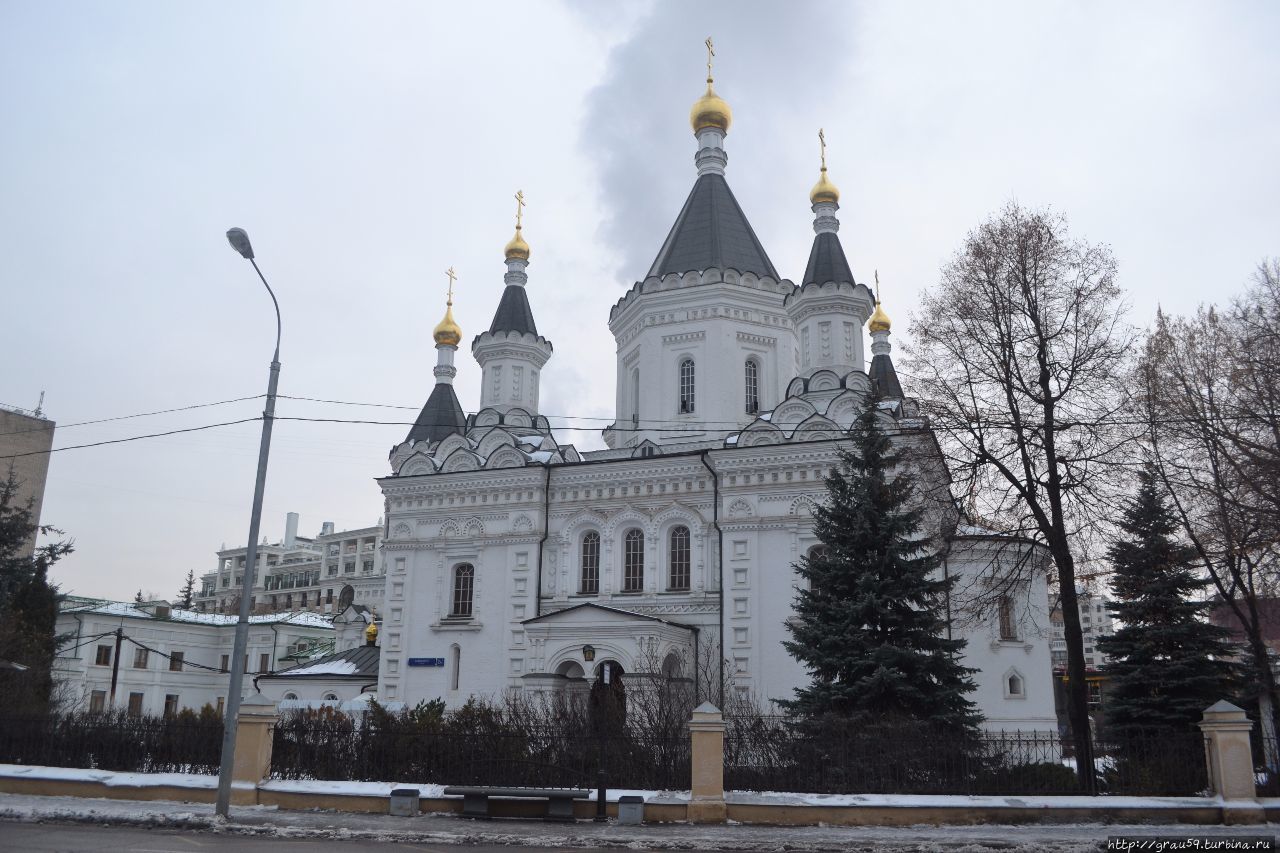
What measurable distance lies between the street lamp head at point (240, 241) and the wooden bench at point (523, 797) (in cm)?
804

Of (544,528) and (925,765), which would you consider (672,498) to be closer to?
(544,528)

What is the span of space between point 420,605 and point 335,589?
2283 inches

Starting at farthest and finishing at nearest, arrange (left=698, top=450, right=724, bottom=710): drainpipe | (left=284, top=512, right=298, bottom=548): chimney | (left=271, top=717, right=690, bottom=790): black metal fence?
1. (left=284, top=512, right=298, bottom=548): chimney
2. (left=698, top=450, right=724, bottom=710): drainpipe
3. (left=271, top=717, right=690, bottom=790): black metal fence

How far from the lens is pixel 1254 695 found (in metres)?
19.4

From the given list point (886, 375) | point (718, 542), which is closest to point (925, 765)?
point (718, 542)

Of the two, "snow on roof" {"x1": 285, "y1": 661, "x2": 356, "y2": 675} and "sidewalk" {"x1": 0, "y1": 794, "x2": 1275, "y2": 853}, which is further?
"snow on roof" {"x1": 285, "y1": 661, "x2": 356, "y2": 675}

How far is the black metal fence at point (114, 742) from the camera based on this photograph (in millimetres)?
16250

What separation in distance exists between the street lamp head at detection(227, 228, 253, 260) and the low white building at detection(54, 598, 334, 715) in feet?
91.9

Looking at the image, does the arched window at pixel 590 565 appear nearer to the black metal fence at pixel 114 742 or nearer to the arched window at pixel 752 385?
the arched window at pixel 752 385

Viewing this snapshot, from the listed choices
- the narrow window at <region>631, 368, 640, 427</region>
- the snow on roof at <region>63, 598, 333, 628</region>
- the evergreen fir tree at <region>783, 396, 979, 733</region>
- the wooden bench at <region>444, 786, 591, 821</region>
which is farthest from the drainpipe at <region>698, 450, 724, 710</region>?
the snow on roof at <region>63, 598, 333, 628</region>

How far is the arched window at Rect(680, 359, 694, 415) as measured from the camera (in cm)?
2844

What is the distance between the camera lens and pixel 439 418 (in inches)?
1238

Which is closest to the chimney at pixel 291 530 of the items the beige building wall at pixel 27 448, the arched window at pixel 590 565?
the beige building wall at pixel 27 448

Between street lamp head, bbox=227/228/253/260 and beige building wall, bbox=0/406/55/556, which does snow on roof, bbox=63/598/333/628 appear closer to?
beige building wall, bbox=0/406/55/556
